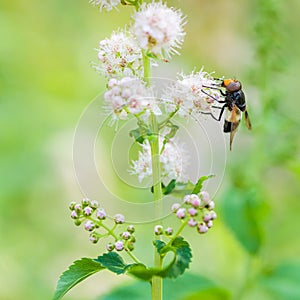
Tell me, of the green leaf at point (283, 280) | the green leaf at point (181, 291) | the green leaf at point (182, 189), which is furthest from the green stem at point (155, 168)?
the green leaf at point (283, 280)

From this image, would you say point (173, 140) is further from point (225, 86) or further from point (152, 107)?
point (225, 86)

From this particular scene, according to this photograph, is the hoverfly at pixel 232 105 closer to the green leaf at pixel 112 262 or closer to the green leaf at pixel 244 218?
the green leaf at pixel 112 262

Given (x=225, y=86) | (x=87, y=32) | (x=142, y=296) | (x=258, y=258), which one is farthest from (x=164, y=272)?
(x=87, y=32)

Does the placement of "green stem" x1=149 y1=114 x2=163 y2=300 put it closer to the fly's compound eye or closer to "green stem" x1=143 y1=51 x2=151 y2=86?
"green stem" x1=143 y1=51 x2=151 y2=86

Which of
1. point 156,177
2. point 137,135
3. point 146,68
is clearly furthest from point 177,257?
point 146,68

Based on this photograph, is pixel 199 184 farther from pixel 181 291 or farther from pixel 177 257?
pixel 181 291
